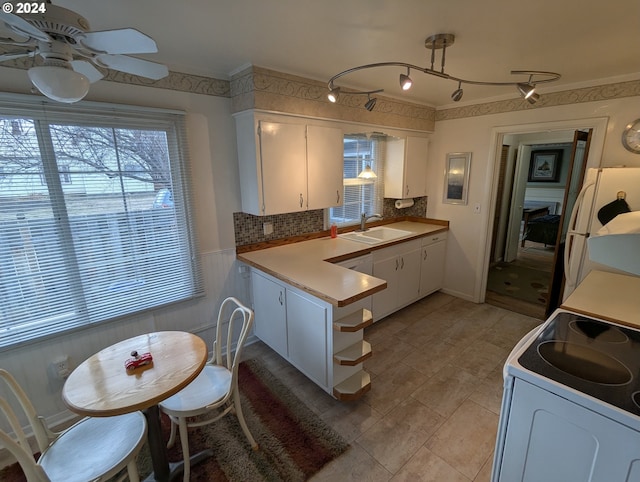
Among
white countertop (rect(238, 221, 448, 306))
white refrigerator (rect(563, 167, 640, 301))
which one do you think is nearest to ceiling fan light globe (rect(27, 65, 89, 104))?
white countertop (rect(238, 221, 448, 306))

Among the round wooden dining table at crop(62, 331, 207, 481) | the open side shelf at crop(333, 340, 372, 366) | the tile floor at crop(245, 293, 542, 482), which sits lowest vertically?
the tile floor at crop(245, 293, 542, 482)

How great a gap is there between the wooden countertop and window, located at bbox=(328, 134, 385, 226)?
7.26ft

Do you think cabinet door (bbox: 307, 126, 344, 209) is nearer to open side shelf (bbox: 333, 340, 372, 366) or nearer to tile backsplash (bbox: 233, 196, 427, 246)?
tile backsplash (bbox: 233, 196, 427, 246)

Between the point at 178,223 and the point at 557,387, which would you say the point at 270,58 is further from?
the point at 557,387

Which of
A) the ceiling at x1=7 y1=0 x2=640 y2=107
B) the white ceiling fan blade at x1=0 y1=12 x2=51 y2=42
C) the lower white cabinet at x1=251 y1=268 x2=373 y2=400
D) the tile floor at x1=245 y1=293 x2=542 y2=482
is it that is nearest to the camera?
the white ceiling fan blade at x1=0 y1=12 x2=51 y2=42

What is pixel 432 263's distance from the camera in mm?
3801

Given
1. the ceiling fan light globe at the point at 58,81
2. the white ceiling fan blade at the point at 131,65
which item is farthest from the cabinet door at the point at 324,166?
the ceiling fan light globe at the point at 58,81

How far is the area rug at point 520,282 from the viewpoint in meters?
4.02

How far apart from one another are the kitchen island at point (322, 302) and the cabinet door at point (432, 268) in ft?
1.84

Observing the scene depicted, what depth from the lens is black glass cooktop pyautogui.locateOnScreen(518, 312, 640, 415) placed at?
107cm

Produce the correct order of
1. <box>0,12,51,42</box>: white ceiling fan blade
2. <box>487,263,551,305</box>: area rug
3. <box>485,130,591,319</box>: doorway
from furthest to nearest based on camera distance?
<box>487,263,551,305</box>: area rug, <box>485,130,591,319</box>: doorway, <box>0,12,51,42</box>: white ceiling fan blade

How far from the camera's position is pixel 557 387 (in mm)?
1098

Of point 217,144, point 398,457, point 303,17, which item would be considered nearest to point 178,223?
point 217,144

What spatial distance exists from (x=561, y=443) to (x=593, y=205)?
2281 mm
